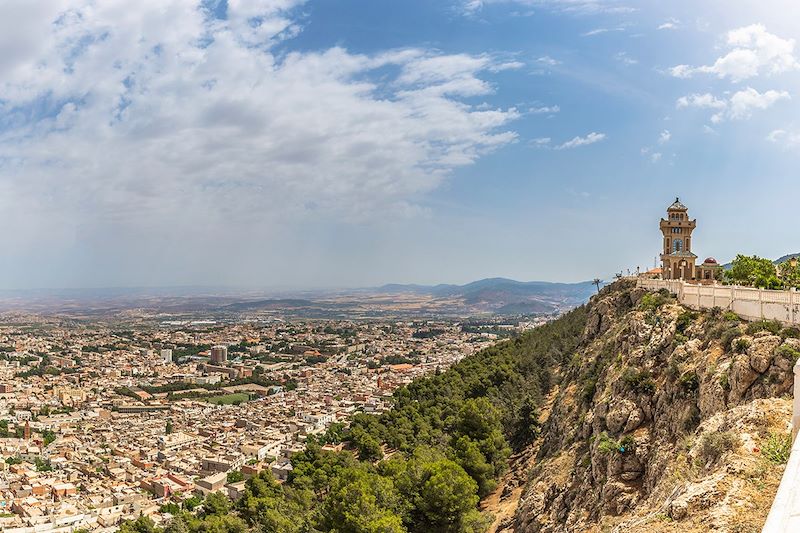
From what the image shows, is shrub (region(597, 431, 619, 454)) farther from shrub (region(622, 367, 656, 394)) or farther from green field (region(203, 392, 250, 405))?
green field (region(203, 392, 250, 405))

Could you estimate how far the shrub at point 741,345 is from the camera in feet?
32.8

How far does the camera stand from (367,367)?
77188 millimetres

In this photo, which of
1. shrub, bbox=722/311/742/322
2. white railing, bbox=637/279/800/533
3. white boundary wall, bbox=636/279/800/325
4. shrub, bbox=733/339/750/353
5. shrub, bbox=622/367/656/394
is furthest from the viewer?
shrub, bbox=622/367/656/394

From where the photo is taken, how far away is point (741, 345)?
33.3 ft

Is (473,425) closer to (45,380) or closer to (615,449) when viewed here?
(615,449)

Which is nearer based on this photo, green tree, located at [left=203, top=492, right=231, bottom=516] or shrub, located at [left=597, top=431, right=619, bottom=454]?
shrub, located at [left=597, top=431, right=619, bottom=454]

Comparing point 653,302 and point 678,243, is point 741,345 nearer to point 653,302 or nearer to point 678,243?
point 653,302

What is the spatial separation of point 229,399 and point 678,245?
4900 cm

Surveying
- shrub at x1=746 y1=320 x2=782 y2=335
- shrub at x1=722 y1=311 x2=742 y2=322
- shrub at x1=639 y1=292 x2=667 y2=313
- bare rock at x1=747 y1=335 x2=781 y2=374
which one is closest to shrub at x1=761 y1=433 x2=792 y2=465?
bare rock at x1=747 y1=335 x2=781 y2=374

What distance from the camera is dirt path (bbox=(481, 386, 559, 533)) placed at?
16.2 meters

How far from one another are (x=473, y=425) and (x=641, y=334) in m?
8.22

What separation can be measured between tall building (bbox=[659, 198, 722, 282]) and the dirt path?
29.7ft

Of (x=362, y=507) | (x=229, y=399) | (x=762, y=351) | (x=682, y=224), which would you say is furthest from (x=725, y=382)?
(x=229, y=399)

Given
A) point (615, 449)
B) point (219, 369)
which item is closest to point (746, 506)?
point (615, 449)
